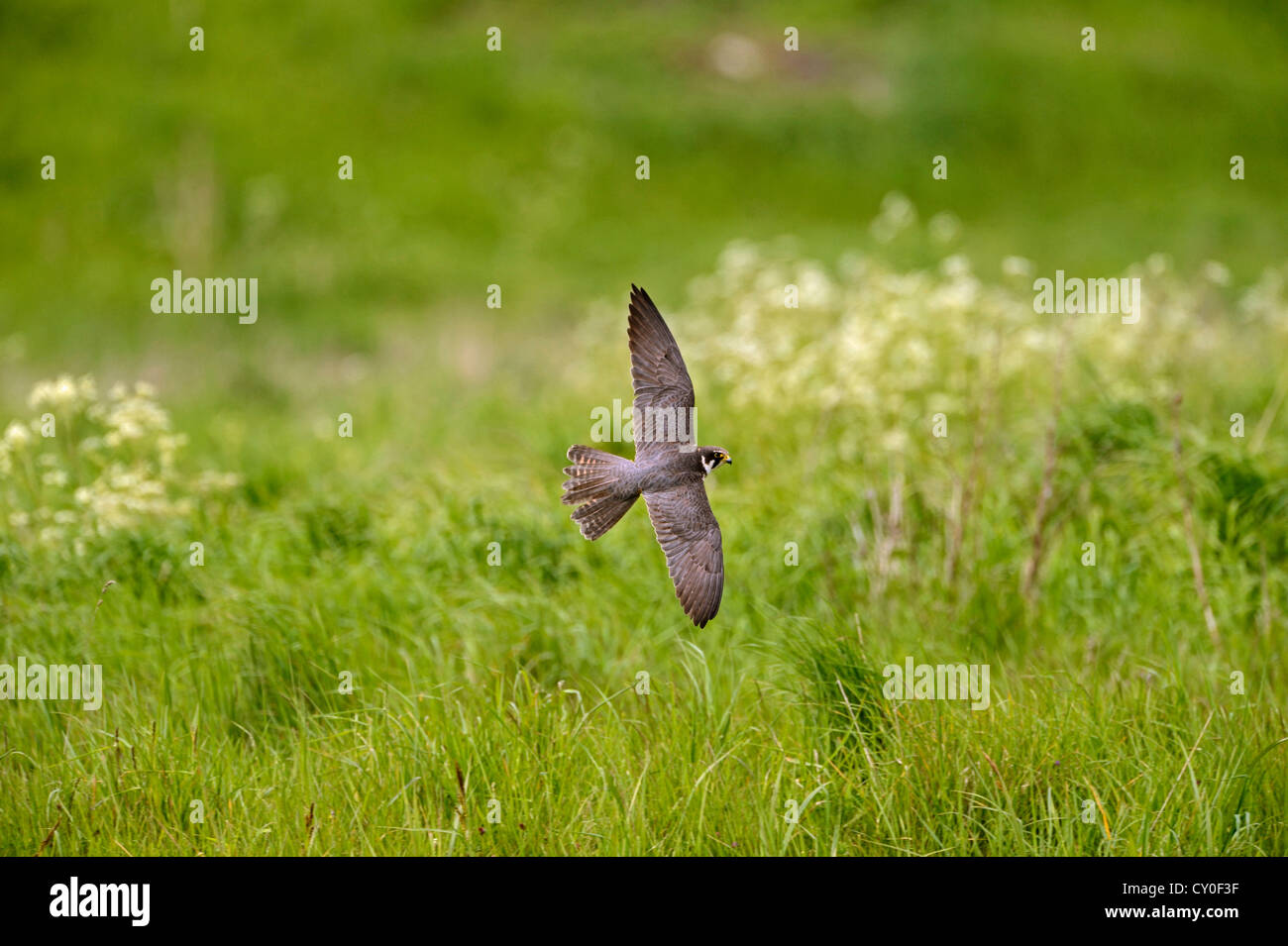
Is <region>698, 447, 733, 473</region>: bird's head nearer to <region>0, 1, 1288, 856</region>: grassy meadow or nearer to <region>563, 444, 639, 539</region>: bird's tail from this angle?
<region>563, 444, 639, 539</region>: bird's tail

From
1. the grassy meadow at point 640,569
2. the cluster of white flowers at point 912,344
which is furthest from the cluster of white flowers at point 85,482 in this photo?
the cluster of white flowers at point 912,344

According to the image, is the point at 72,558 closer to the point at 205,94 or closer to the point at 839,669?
the point at 839,669

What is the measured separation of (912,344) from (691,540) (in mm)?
3538

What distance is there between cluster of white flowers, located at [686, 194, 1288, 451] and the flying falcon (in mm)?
2814

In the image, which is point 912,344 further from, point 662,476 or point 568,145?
point 568,145

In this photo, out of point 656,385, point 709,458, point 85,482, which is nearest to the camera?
point 709,458

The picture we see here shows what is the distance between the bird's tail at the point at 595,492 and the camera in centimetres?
324

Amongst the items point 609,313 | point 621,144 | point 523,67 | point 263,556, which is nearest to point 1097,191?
point 621,144

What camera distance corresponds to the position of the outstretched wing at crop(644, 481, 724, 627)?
316 cm

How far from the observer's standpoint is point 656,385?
3377 millimetres
